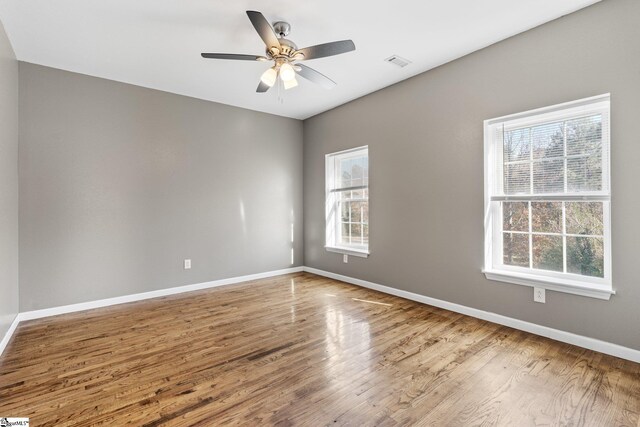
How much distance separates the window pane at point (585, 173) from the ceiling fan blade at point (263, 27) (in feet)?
8.86

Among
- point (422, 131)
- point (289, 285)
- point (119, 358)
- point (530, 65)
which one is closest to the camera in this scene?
point (119, 358)

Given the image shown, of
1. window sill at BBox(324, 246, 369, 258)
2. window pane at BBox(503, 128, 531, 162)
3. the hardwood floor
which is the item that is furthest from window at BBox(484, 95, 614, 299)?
window sill at BBox(324, 246, 369, 258)

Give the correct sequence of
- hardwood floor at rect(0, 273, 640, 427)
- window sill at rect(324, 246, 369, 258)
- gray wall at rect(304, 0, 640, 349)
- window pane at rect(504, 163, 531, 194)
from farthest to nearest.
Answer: window sill at rect(324, 246, 369, 258) → window pane at rect(504, 163, 531, 194) → gray wall at rect(304, 0, 640, 349) → hardwood floor at rect(0, 273, 640, 427)

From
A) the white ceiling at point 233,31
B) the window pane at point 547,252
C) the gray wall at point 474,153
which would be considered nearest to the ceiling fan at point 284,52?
the white ceiling at point 233,31

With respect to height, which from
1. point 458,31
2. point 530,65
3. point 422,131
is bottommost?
point 422,131

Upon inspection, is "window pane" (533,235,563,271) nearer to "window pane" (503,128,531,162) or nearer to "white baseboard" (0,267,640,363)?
"white baseboard" (0,267,640,363)

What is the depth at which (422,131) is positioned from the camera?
12.0ft

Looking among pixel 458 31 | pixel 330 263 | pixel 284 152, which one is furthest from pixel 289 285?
pixel 458 31

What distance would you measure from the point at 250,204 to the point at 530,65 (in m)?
3.93

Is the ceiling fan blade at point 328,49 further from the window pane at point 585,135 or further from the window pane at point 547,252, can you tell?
the window pane at point 547,252

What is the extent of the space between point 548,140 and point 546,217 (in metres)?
0.70

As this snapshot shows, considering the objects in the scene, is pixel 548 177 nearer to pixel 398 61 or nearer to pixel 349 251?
pixel 398 61

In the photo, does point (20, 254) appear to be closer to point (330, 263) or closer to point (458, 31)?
point (330, 263)

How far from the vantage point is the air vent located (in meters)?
3.26
